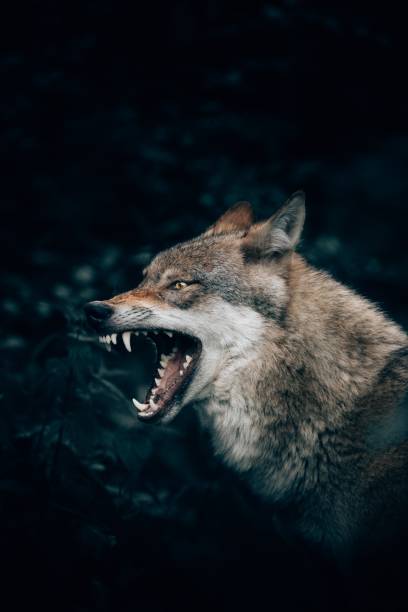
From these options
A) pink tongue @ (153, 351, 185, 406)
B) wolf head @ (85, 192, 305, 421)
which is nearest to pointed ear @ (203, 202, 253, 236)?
wolf head @ (85, 192, 305, 421)

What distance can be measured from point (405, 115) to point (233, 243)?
326 centimetres

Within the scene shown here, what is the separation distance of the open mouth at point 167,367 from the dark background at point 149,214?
122cm

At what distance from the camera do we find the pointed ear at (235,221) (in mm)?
3570

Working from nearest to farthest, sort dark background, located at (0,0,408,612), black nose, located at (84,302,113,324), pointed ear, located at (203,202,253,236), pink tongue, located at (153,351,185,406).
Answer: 1. black nose, located at (84,302,113,324)
2. pink tongue, located at (153,351,185,406)
3. dark background, located at (0,0,408,612)
4. pointed ear, located at (203,202,253,236)

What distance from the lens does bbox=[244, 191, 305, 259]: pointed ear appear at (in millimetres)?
2934

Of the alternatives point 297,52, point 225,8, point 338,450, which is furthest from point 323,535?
point 225,8

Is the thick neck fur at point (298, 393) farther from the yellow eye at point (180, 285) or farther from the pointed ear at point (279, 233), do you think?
the yellow eye at point (180, 285)

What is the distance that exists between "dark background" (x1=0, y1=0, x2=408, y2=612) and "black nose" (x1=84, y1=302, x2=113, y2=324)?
1.54m

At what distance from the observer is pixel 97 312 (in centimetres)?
284

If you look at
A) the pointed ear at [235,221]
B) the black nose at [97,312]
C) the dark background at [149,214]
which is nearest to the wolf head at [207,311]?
the black nose at [97,312]

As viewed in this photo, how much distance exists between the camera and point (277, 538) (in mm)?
3639

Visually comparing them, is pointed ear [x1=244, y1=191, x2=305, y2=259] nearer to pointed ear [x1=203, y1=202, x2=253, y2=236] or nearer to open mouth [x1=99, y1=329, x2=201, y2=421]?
pointed ear [x1=203, y1=202, x2=253, y2=236]

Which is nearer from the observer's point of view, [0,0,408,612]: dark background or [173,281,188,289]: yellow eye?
[173,281,188,289]: yellow eye

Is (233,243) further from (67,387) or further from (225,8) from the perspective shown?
(225,8)
